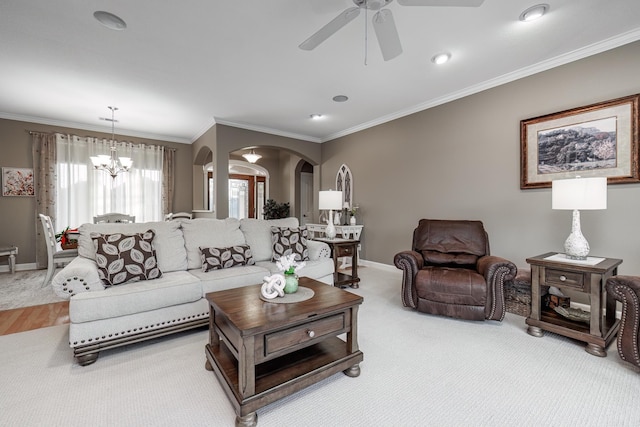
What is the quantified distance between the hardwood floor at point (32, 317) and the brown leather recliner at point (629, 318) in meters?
4.56

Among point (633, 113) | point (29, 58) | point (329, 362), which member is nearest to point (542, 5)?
point (633, 113)

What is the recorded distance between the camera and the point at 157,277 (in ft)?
8.21

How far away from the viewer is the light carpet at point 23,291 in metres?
3.21

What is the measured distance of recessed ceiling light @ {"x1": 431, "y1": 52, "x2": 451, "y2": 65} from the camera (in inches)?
114

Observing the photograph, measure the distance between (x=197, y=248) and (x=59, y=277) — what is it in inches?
44.4

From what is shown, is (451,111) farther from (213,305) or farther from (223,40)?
(213,305)

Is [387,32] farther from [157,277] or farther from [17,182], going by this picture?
[17,182]

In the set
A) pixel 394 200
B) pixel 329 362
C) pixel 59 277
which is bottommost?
pixel 329 362

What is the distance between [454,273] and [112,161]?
19.2 feet

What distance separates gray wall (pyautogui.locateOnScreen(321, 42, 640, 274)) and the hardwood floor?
4.32m

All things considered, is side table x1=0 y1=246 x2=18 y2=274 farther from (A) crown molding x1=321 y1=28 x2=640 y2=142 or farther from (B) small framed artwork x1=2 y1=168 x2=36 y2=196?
(A) crown molding x1=321 y1=28 x2=640 y2=142

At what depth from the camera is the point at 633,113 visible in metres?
2.56

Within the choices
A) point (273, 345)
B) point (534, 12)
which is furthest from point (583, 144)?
point (273, 345)

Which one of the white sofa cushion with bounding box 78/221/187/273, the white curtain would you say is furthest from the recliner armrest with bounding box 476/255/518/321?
the white curtain
